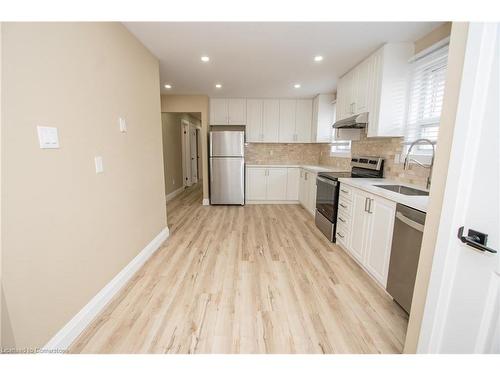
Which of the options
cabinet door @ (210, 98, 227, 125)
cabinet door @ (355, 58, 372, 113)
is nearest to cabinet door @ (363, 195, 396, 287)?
cabinet door @ (355, 58, 372, 113)

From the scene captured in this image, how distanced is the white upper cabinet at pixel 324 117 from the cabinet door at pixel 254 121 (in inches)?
47.7

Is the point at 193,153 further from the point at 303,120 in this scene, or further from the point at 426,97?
the point at 426,97

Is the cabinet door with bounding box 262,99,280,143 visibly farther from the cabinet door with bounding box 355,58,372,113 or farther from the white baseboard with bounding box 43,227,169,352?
the white baseboard with bounding box 43,227,169,352

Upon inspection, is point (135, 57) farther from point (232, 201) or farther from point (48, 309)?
point (232, 201)

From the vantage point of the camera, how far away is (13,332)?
997mm

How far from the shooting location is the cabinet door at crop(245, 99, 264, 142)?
4645mm

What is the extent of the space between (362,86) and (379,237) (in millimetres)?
1873

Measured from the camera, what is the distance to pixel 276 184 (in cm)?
473

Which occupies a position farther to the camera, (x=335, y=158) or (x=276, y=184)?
(x=276, y=184)

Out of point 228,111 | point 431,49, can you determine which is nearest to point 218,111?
point 228,111

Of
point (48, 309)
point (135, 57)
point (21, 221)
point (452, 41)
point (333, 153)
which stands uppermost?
point (135, 57)

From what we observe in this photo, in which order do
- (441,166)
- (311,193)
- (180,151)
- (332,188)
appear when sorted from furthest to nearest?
1. (180,151)
2. (311,193)
3. (332,188)
4. (441,166)
